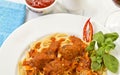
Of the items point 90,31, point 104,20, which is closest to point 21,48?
point 90,31

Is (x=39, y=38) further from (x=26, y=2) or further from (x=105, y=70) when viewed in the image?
(x=105, y=70)

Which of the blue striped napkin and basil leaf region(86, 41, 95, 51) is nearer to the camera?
basil leaf region(86, 41, 95, 51)

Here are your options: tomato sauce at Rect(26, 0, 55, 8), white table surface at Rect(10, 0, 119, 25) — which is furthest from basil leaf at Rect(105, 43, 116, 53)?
tomato sauce at Rect(26, 0, 55, 8)

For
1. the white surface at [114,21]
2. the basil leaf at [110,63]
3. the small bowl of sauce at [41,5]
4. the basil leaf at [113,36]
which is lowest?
the basil leaf at [110,63]

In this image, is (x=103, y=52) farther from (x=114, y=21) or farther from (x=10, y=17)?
(x=10, y=17)

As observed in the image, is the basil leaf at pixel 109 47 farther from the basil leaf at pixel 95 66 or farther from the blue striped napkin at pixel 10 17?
the blue striped napkin at pixel 10 17

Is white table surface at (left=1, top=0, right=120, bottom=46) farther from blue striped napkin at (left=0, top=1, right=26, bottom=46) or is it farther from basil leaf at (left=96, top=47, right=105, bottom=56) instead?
basil leaf at (left=96, top=47, right=105, bottom=56)

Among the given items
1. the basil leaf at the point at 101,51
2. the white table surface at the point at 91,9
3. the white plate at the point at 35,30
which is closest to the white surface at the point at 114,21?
the white table surface at the point at 91,9
